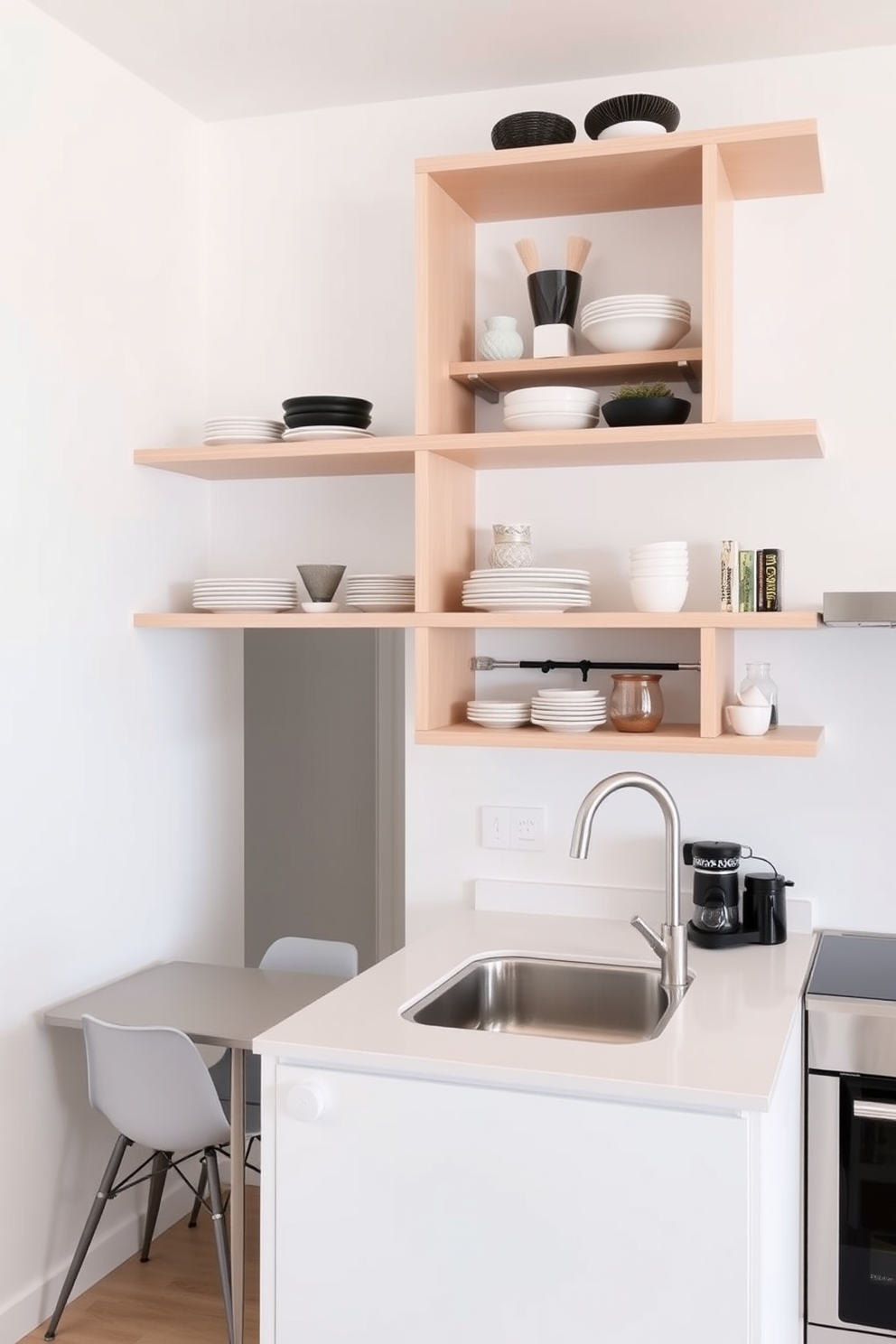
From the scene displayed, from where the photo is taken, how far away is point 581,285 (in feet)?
9.16

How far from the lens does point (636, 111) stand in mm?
2498

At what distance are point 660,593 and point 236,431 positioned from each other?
101 cm

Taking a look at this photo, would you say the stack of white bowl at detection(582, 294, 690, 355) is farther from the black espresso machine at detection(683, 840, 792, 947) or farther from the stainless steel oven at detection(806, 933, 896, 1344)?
the stainless steel oven at detection(806, 933, 896, 1344)

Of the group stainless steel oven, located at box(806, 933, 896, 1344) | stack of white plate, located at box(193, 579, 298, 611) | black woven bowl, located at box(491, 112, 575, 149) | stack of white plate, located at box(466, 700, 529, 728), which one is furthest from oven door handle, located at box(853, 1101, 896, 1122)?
black woven bowl, located at box(491, 112, 575, 149)

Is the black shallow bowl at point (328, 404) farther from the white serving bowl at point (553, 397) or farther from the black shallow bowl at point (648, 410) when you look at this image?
the black shallow bowl at point (648, 410)

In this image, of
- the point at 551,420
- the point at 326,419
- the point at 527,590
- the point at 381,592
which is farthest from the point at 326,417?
the point at 527,590

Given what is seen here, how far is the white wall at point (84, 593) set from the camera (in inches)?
97.4

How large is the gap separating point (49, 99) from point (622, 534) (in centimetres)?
150

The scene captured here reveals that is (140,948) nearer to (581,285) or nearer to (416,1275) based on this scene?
(416,1275)

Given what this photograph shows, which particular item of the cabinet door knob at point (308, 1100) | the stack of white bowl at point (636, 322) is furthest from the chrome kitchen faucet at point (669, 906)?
the stack of white bowl at point (636, 322)

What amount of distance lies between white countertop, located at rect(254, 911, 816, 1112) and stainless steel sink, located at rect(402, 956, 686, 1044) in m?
0.04

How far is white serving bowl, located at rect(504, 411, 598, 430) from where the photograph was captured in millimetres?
2564

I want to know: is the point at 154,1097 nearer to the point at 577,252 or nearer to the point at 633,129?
the point at 577,252

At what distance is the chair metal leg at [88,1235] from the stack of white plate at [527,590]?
132 cm
